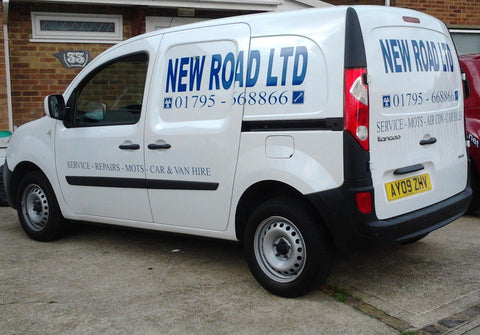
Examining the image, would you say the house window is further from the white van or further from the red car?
the white van

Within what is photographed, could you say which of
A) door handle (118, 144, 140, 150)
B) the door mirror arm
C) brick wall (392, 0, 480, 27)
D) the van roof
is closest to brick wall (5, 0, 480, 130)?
the door mirror arm

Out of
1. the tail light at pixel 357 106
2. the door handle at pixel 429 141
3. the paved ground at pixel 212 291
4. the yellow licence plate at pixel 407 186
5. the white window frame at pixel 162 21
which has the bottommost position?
the paved ground at pixel 212 291

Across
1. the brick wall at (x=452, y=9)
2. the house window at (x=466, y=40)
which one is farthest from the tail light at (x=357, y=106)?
the house window at (x=466, y=40)

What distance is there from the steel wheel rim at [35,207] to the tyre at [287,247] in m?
2.37

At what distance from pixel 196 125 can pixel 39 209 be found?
2.18 m

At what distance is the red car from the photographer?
5.89m

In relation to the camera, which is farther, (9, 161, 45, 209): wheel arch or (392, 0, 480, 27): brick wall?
(392, 0, 480, 27): brick wall

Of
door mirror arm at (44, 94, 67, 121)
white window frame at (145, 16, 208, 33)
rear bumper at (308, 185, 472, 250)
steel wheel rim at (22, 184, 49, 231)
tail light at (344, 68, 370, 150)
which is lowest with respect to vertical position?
steel wheel rim at (22, 184, 49, 231)

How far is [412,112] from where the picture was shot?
3.86 meters

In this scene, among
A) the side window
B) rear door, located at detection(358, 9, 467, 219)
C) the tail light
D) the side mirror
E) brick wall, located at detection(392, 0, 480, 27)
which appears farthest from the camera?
brick wall, located at detection(392, 0, 480, 27)

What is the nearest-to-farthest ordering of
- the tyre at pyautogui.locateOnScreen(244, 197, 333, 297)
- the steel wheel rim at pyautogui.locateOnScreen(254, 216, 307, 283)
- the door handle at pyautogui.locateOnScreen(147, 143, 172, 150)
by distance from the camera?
the tyre at pyautogui.locateOnScreen(244, 197, 333, 297), the steel wheel rim at pyautogui.locateOnScreen(254, 216, 307, 283), the door handle at pyautogui.locateOnScreen(147, 143, 172, 150)

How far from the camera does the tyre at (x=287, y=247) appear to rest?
3.74 m

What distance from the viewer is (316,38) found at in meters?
3.67

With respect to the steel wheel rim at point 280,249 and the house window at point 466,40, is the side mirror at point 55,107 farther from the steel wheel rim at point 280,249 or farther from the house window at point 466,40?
the house window at point 466,40
